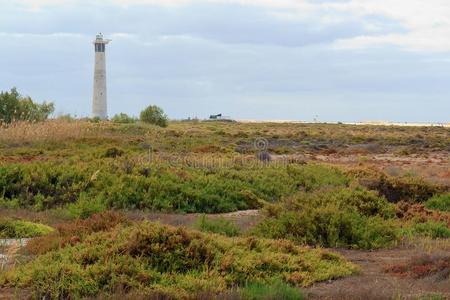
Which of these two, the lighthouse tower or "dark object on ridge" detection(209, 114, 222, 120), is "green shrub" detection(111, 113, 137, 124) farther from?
"dark object on ridge" detection(209, 114, 222, 120)

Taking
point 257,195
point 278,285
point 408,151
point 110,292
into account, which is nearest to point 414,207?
point 257,195

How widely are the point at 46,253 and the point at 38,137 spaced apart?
828 inches

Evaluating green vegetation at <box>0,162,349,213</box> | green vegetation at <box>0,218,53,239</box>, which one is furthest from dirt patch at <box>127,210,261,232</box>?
green vegetation at <box>0,218,53,239</box>

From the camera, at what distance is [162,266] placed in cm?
864

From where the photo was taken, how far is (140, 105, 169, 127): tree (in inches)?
2468

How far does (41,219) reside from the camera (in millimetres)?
14164

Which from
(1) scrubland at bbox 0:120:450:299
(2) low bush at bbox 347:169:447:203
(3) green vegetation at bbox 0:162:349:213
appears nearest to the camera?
(1) scrubland at bbox 0:120:450:299

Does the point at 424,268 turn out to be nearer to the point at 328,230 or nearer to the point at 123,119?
the point at 328,230

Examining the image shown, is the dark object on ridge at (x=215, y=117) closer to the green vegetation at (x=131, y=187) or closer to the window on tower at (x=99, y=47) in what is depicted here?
the window on tower at (x=99, y=47)

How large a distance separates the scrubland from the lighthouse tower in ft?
136

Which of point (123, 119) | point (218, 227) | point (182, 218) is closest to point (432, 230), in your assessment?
point (218, 227)

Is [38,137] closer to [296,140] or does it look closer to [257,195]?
[257,195]

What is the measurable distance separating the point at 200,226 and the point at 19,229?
2929mm

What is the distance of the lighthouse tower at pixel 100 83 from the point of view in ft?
223
